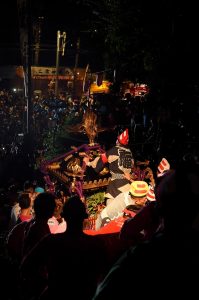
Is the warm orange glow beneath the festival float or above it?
above

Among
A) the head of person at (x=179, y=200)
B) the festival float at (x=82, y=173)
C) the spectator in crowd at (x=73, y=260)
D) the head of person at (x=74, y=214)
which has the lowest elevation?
the festival float at (x=82, y=173)

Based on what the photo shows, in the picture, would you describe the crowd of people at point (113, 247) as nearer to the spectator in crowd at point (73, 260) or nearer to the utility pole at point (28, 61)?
the spectator in crowd at point (73, 260)

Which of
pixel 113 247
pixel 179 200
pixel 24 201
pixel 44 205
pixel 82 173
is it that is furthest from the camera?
pixel 82 173

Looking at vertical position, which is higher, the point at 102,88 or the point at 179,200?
the point at 179,200

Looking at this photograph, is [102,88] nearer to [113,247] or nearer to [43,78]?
Answer: [43,78]

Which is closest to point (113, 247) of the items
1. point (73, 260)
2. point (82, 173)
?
point (73, 260)

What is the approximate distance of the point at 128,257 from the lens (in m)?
1.63

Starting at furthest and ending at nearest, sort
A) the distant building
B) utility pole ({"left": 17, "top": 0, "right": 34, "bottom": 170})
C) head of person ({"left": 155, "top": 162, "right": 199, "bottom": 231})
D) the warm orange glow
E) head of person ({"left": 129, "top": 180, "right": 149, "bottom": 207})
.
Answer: the distant building, the warm orange glow, utility pole ({"left": 17, "top": 0, "right": 34, "bottom": 170}), head of person ({"left": 129, "top": 180, "right": 149, "bottom": 207}), head of person ({"left": 155, "top": 162, "right": 199, "bottom": 231})

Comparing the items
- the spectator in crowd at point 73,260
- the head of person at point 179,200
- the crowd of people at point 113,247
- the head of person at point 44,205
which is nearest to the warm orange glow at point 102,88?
the crowd of people at point 113,247

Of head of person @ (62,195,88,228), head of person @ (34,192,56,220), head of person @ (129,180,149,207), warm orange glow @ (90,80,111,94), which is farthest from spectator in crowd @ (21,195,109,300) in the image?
warm orange glow @ (90,80,111,94)

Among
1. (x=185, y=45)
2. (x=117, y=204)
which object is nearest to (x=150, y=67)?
(x=185, y=45)

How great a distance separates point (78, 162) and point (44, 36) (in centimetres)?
2790

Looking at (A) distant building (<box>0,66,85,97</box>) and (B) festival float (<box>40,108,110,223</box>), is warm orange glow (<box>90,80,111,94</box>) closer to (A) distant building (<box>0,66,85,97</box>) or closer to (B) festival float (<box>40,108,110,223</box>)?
(A) distant building (<box>0,66,85,97</box>)

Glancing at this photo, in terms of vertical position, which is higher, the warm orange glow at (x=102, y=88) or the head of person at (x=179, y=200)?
the head of person at (x=179, y=200)
